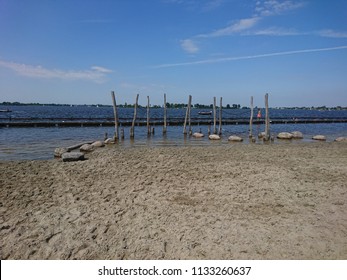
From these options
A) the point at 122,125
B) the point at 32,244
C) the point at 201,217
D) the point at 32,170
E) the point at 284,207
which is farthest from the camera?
the point at 122,125

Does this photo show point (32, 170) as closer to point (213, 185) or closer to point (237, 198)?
point (213, 185)

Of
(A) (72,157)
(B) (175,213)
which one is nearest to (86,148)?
(A) (72,157)

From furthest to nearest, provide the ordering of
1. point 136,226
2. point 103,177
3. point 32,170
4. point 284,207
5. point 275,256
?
point 32,170, point 103,177, point 284,207, point 136,226, point 275,256

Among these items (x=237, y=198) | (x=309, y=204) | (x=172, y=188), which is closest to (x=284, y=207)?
(x=309, y=204)

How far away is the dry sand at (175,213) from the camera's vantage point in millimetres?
4574

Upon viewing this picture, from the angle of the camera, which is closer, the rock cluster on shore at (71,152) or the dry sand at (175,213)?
the dry sand at (175,213)

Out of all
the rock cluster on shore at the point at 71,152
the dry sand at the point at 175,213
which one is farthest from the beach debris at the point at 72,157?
the dry sand at the point at 175,213

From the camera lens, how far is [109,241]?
4.88 metres

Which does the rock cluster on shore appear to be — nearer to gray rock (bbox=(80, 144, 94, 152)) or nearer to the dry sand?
gray rock (bbox=(80, 144, 94, 152))

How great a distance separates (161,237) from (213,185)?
343 centimetres

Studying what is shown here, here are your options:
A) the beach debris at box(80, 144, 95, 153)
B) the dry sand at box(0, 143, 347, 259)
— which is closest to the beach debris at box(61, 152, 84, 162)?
the dry sand at box(0, 143, 347, 259)

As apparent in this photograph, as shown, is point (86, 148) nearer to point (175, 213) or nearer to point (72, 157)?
point (72, 157)

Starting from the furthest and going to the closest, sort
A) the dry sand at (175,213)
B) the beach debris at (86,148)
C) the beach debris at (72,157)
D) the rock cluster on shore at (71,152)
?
the beach debris at (86,148) → the rock cluster on shore at (71,152) → the beach debris at (72,157) → the dry sand at (175,213)

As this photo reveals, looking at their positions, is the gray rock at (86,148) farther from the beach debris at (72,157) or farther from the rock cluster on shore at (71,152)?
the beach debris at (72,157)
